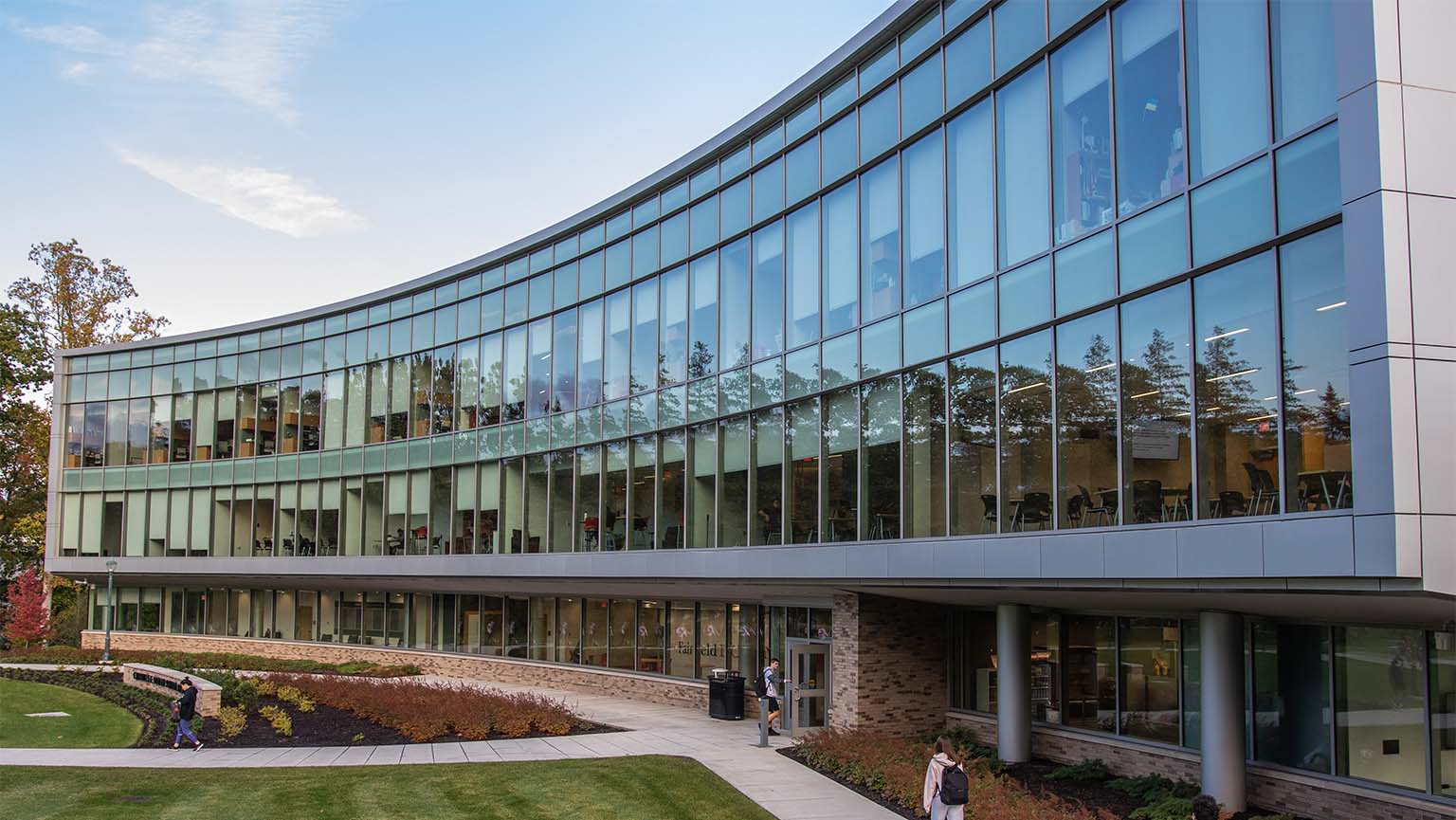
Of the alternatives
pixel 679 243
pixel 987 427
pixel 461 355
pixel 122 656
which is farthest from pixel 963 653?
pixel 122 656

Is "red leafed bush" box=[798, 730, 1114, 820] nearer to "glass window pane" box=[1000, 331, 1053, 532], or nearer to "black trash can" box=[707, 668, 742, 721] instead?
"glass window pane" box=[1000, 331, 1053, 532]

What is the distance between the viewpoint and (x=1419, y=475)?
1180 cm

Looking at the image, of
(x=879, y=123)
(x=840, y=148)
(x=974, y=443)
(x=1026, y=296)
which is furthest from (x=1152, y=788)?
(x=840, y=148)

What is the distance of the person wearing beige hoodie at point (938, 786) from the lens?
1440 cm

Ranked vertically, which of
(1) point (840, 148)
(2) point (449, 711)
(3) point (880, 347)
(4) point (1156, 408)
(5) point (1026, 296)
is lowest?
(2) point (449, 711)

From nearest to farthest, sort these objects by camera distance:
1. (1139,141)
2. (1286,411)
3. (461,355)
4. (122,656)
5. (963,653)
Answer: (1286,411)
(1139,141)
(963,653)
(461,355)
(122,656)

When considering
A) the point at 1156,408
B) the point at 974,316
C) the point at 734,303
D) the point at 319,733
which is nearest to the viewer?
the point at 1156,408

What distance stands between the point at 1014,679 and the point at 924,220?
7.87m

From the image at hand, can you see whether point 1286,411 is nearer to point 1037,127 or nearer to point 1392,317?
point 1392,317

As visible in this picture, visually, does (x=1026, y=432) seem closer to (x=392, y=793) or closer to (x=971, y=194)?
(x=971, y=194)

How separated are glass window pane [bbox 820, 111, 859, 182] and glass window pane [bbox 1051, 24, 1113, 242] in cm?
600

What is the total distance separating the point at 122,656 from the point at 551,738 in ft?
85.5

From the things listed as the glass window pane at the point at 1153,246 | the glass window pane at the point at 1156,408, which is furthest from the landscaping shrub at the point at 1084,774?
the glass window pane at the point at 1153,246

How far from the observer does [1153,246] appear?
1576 cm
